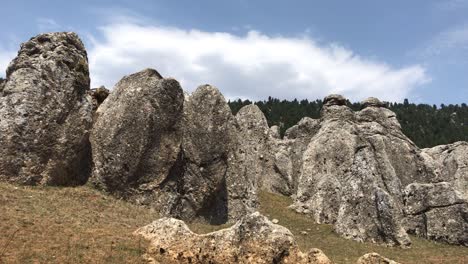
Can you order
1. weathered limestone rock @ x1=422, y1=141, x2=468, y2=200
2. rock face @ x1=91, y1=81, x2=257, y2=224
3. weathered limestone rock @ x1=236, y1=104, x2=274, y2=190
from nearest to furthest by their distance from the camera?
rock face @ x1=91, y1=81, x2=257, y2=224
weathered limestone rock @ x1=236, y1=104, x2=274, y2=190
weathered limestone rock @ x1=422, y1=141, x2=468, y2=200

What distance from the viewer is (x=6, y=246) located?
1919cm

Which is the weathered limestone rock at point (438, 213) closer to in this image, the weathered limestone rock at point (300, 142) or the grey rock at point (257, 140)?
the weathered limestone rock at point (300, 142)

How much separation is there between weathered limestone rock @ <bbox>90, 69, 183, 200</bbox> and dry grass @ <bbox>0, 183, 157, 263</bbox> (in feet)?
7.77

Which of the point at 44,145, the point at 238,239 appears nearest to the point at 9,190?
the point at 44,145

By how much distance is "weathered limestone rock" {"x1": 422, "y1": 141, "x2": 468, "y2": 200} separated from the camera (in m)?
60.0

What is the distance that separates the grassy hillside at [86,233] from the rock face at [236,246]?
119cm

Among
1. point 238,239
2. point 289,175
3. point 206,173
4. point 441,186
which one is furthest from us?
point 289,175

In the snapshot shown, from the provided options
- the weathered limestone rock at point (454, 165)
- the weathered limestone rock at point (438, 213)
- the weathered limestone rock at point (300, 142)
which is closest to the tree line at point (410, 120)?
the weathered limestone rock at point (454, 165)

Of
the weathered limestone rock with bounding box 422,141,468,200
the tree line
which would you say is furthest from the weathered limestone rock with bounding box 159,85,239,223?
the tree line

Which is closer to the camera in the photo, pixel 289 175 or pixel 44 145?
pixel 44 145

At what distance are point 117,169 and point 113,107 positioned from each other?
5116mm

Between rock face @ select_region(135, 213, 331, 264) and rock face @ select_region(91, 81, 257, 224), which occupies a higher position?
rock face @ select_region(91, 81, 257, 224)

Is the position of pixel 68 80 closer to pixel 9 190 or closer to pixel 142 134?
pixel 142 134

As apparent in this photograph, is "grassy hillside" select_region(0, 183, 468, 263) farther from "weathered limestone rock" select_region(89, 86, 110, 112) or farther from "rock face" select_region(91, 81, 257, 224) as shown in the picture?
"weathered limestone rock" select_region(89, 86, 110, 112)
